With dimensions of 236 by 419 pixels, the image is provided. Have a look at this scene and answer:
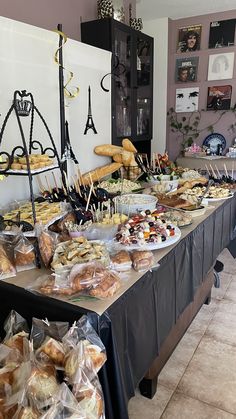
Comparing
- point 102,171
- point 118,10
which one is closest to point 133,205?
point 102,171

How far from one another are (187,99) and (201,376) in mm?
3583

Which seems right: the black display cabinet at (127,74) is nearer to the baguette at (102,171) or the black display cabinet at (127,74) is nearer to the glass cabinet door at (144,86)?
the glass cabinet door at (144,86)

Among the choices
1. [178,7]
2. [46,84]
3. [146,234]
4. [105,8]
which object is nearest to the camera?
A: [146,234]

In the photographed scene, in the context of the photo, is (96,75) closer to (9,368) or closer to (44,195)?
(44,195)

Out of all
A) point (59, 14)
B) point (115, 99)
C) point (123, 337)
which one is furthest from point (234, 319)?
point (59, 14)

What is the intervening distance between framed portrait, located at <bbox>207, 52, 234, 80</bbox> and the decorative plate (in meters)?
0.70

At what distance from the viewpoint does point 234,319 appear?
2.15m

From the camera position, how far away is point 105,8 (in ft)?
8.79

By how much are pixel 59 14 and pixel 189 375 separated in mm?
2487

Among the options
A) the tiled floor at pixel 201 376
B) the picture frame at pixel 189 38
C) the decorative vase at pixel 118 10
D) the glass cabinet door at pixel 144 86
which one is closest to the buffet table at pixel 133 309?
the tiled floor at pixel 201 376

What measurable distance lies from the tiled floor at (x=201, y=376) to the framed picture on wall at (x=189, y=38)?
3.34 m

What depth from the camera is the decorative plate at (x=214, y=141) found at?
430cm

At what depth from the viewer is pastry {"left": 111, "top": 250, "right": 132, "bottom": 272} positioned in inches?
44.2

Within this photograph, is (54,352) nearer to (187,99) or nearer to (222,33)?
(187,99)
